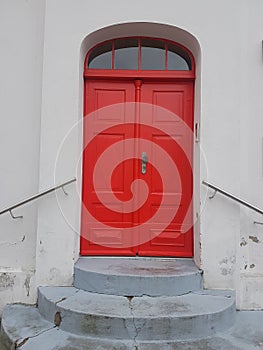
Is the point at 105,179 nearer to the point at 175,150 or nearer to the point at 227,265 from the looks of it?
the point at 175,150

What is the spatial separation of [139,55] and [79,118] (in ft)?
3.48

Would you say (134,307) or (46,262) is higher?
(46,262)

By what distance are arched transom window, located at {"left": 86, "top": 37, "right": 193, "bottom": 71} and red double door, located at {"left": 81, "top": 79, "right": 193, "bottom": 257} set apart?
196 mm

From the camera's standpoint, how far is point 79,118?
13.0ft

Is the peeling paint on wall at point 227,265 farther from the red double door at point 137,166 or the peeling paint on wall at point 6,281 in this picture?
the peeling paint on wall at point 6,281

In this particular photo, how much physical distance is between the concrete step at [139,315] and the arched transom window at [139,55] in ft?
8.24

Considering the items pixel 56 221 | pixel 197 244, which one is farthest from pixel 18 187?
pixel 197 244

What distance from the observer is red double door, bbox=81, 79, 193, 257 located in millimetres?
4164

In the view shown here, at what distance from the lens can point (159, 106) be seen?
166 inches

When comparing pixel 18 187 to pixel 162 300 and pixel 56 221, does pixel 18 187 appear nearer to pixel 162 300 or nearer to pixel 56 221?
pixel 56 221

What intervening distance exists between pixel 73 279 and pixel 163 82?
93.5 inches

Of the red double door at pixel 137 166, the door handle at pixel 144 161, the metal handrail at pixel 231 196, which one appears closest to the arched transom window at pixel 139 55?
the red double door at pixel 137 166

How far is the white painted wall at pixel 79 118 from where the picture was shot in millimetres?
3672

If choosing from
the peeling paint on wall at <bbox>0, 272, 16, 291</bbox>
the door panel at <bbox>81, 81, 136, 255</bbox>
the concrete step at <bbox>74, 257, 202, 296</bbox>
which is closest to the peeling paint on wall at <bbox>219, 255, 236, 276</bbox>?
the concrete step at <bbox>74, 257, 202, 296</bbox>
